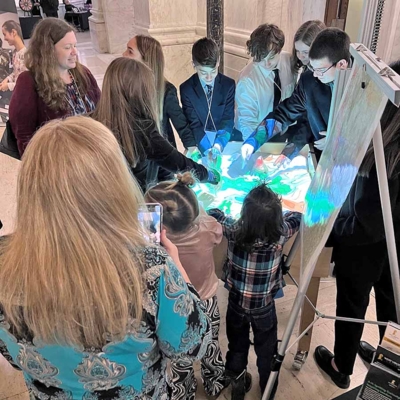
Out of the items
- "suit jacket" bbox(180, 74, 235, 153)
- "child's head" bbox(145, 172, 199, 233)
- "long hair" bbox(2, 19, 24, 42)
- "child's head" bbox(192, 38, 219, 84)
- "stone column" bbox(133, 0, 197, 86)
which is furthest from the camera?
"long hair" bbox(2, 19, 24, 42)

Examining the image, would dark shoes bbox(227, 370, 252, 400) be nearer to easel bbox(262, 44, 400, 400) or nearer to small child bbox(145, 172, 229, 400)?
small child bbox(145, 172, 229, 400)

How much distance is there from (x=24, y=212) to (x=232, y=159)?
1.59 m

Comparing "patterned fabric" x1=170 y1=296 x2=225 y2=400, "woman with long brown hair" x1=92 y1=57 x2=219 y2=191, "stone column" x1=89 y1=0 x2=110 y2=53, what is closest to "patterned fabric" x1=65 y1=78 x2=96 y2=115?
"woman with long brown hair" x1=92 y1=57 x2=219 y2=191

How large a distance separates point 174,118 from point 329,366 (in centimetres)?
164

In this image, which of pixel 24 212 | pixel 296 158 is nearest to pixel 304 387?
pixel 296 158

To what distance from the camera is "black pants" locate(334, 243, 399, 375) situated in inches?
60.9

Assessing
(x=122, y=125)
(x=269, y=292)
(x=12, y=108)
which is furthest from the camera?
(x=12, y=108)

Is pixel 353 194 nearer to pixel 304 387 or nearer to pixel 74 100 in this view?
pixel 304 387

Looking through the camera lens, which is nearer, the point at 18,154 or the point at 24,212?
the point at 24,212

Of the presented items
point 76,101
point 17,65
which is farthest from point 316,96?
point 17,65

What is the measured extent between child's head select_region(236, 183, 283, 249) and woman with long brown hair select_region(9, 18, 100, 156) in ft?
4.10

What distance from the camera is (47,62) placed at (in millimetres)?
2117

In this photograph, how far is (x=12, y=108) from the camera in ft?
6.88

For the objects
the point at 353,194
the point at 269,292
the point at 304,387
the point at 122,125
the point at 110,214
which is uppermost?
the point at 110,214
